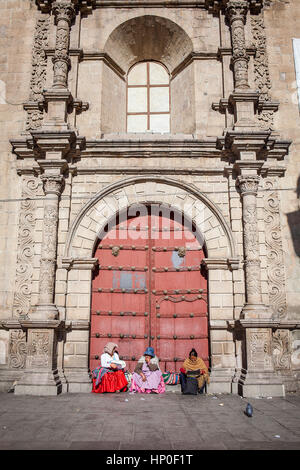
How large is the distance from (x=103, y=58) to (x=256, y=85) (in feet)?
11.3

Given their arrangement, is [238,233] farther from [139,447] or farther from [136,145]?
[139,447]

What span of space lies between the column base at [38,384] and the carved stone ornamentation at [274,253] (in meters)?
4.15

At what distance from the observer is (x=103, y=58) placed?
899 centimetres

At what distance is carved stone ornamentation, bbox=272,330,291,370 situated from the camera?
7363 millimetres

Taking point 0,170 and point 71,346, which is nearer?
point 71,346

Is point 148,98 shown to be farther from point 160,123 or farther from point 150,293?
point 150,293

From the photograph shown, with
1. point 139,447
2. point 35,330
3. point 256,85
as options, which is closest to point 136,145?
point 256,85

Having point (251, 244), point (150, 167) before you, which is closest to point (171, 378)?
point (251, 244)

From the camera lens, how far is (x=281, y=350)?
7426mm

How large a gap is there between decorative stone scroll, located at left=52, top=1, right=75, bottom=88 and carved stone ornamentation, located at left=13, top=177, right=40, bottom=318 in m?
2.20

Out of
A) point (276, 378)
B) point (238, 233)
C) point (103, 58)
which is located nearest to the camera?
point (276, 378)

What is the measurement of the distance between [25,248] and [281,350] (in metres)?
5.23

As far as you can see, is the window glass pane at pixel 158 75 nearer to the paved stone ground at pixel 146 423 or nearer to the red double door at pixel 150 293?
the red double door at pixel 150 293

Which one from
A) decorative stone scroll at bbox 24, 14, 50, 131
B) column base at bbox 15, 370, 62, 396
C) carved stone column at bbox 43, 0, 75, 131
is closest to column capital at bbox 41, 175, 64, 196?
carved stone column at bbox 43, 0, 75, 131
